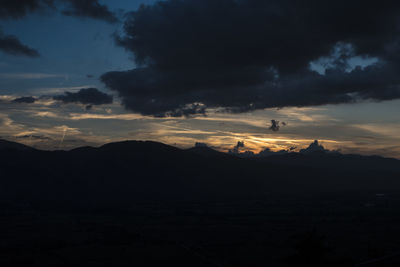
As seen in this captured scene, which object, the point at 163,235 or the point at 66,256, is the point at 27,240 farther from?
the point at 163,235

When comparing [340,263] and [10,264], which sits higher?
[340,263]

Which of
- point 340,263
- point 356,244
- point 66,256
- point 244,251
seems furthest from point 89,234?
point 340,263

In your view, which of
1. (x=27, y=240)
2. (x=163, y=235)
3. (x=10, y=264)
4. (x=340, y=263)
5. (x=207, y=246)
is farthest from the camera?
(x=163, y=235)

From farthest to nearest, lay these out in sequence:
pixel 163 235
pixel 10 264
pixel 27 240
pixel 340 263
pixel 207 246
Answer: pixel 163 235 → pixel 27 240 → pixel 207 246 → pixel 10 264 → pixel 340 263

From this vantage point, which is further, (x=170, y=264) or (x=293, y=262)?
(x=170, y=264)

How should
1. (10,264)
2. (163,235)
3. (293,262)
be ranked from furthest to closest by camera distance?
1. (163,235)
2. (10,264)
3. (293,262)

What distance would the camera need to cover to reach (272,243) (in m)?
156

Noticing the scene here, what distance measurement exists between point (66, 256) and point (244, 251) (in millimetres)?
63172

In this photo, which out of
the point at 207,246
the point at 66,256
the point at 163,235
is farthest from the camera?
the point at 163,235

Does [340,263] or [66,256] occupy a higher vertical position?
[340,263]

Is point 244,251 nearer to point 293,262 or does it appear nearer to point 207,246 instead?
point 207,246

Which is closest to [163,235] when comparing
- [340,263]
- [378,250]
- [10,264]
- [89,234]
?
[89,234]

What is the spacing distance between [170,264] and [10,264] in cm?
4909

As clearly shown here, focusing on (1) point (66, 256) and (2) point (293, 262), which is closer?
(2) point (293, 262)
